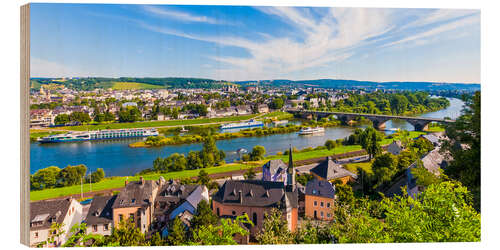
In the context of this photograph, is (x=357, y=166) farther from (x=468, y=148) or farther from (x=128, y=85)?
(x=128, y=85)

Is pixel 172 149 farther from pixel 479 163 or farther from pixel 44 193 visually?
pixel 479 163

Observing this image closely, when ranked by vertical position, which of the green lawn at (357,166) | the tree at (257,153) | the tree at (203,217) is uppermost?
the tree at (257,153)

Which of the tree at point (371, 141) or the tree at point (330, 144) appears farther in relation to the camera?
the tree at point (371, 141)

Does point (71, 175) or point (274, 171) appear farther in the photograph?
point (274, 171)

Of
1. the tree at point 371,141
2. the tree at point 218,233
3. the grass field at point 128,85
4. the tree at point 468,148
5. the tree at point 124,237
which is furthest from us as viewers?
the tree at point 371,141

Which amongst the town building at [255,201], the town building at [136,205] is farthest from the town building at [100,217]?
the town building at [255,201]

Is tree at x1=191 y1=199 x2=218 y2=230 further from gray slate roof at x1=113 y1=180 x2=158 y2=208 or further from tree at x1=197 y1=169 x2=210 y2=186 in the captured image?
gray slate roof at x1=113 y1=180 x2=158 y2=208

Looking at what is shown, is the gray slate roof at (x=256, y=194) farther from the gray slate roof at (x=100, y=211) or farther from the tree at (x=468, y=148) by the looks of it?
the tree at (x=468, y=148)

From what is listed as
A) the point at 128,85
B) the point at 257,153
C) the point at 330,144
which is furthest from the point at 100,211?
the point at 330,144

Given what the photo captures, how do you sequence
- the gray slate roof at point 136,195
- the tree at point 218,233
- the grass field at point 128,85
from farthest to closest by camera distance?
1. the grass field at point 128,85
2. the gray slate roof at point 136,195
3. the tree at point 218,233
